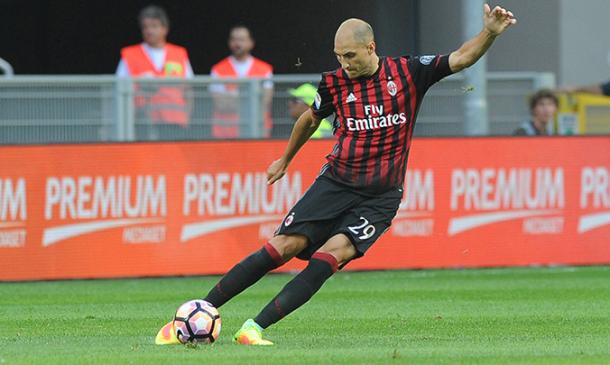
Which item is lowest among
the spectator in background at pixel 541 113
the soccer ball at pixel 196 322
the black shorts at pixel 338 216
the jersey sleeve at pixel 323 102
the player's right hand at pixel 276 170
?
the soccer ball at pixel 196 322

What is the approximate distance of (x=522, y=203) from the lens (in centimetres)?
1628

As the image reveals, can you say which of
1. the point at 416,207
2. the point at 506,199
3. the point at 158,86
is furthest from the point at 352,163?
the point at 158,86

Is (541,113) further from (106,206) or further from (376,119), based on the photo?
(376,119)

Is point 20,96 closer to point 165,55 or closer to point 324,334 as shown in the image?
point 165,55

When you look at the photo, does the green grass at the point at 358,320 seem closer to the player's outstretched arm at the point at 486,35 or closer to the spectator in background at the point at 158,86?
the player's outstretched arm at the point at 486,35

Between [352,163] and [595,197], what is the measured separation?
764 centimetres

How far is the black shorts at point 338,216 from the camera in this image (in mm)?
9172

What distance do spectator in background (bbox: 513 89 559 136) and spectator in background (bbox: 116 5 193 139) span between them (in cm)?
370

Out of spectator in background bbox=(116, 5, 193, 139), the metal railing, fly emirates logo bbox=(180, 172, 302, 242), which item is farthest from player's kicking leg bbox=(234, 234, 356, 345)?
spectator in background bbox=(116, 5, 193, 139)

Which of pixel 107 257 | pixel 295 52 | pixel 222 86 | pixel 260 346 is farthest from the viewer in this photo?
pixel 295 52

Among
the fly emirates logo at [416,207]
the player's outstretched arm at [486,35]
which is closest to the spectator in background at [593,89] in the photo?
the fly emirates logo at [416,207]

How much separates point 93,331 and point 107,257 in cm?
512

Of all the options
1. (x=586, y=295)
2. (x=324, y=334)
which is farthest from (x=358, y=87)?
(x=586, y=295)

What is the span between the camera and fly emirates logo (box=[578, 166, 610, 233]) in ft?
54.0
